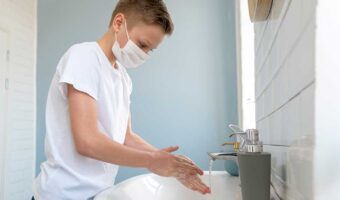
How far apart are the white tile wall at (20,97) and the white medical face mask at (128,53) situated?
5.19ft

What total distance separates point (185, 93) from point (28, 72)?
4.01 ft

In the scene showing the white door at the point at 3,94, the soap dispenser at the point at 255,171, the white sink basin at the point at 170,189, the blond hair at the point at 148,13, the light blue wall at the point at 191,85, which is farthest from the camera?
the light blue wall at the point at 191,85

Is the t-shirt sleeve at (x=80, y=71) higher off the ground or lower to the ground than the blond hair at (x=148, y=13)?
lower

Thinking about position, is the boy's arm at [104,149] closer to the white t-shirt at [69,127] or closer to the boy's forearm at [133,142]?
the white t-shirt at [69,127]

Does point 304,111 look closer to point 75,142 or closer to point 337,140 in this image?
point 337,140

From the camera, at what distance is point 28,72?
2.77m

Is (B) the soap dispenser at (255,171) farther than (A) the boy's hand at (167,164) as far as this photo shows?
No

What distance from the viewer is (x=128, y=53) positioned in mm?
1212

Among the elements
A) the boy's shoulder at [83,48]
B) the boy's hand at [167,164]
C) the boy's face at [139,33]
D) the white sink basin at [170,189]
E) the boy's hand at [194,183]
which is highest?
the boy's face at [139,33]

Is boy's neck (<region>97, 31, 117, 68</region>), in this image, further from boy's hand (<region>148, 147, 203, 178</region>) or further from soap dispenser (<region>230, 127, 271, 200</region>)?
soap dispenser (<region>230, 127, 271, 200</region>)

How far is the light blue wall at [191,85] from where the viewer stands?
268 cm

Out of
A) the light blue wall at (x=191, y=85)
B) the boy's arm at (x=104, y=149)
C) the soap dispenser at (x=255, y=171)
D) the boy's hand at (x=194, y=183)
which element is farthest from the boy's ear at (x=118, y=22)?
the light blue wall at (x=191, y=85)

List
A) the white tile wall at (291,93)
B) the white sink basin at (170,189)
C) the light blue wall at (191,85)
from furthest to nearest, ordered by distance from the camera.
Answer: the light blue wall at (191,85), the white sink basin at (170,189), the white tile wall at (291,93)

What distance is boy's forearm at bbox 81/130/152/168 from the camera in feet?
2.97
